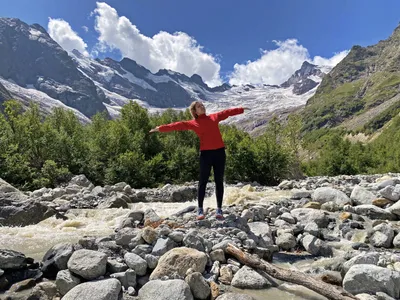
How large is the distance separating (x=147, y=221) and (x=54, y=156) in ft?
94.5

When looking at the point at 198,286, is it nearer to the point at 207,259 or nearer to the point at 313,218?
the point at 207,259

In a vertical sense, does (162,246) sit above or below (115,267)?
above

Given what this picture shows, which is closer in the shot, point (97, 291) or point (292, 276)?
point (97, 291)

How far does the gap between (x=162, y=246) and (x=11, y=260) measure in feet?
9.83

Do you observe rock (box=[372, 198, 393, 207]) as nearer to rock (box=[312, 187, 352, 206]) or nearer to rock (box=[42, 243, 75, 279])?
rock (box=[312, 187, 352, 206])

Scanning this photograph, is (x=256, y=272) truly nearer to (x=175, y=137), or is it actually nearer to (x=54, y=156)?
(x=54, y=156)

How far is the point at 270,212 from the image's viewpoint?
12.3 metres

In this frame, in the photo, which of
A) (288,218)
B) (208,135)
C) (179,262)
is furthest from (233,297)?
(288,218)

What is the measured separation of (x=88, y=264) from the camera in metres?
6.23

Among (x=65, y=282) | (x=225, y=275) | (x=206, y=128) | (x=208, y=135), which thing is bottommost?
(x=225, y=275)

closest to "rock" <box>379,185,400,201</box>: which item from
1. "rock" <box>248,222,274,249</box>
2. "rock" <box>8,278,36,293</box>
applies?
"rock" <box>248,222,274,249</box>

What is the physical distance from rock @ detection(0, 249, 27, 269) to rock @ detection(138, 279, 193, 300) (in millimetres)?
2748

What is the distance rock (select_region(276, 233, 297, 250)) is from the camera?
910 cm

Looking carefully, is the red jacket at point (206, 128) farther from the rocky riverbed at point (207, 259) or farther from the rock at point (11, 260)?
the rock at point (11, 260)
